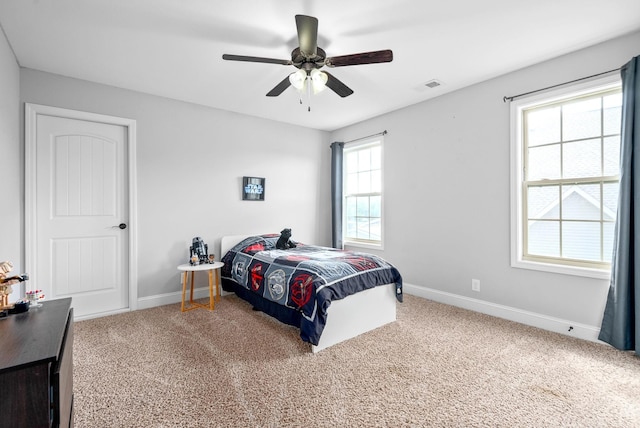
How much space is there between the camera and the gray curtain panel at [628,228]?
7.34 ft

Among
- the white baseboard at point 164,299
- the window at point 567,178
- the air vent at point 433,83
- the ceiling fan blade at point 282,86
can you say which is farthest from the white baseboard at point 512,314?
the ceiling fan blade at point 282,86

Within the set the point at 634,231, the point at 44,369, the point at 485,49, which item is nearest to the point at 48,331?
the point at 44,369

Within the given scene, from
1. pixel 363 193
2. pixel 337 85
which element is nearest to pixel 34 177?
pixel 337 85

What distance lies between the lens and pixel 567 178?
2721 mm

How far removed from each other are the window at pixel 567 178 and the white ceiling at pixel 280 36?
0.47m

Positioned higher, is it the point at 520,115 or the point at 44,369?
the point at 520,115

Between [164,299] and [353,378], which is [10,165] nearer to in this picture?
[164,299]

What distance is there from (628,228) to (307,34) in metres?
2.75

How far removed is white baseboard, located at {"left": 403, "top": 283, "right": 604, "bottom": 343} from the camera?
2.56m

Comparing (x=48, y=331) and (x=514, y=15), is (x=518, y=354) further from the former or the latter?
(x=48, y=331)

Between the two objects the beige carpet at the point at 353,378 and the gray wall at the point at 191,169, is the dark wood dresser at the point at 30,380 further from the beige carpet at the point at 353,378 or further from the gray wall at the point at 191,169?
the gray wall at the point at 191,169

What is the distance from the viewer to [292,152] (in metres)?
4.71

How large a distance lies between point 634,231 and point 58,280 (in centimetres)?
506

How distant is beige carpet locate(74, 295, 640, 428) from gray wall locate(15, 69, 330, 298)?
1077 mm
